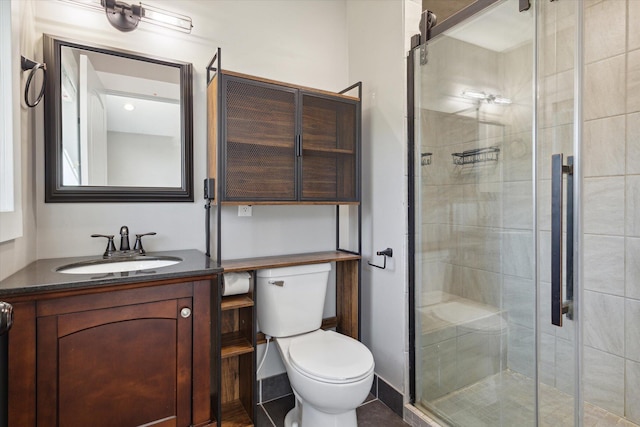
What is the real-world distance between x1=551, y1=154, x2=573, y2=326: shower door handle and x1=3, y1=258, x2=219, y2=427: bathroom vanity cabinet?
1.32m

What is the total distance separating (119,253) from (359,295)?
1.31 m

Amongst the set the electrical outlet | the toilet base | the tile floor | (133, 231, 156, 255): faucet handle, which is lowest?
the tile floor

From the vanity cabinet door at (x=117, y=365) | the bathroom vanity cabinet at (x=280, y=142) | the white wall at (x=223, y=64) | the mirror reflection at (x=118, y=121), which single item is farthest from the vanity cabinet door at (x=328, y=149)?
the vanity cabinet door at (x=117, y=365)

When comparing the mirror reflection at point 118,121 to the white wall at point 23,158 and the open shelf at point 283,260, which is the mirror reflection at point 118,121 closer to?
the white wall at point 23,158

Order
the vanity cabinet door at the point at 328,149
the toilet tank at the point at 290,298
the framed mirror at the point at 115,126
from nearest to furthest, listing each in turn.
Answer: the framed mirror at the point at 115,126 → the toilet tank at the point at 290,298 → the vanity cabinet door at the point at 328,149

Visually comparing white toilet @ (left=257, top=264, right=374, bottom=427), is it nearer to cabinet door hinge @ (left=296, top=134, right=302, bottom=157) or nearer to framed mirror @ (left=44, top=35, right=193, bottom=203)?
cabinet door hinge @ (left=296, top=134, right=302, bottom=157)

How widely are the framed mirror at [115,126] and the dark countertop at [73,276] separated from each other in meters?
0.33

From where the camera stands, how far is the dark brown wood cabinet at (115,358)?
3.60ft

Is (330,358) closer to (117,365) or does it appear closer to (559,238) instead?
(117,365)

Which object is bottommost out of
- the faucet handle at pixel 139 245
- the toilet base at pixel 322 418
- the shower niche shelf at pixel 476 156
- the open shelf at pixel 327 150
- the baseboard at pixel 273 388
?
the baseboard at pixel 273 388

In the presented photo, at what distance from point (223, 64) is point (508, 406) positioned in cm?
223

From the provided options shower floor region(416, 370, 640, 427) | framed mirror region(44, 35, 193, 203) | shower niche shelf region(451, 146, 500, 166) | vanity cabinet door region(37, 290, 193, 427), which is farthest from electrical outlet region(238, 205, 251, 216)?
shower floor region(416, 370, 640, 427)

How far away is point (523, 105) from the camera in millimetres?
1387

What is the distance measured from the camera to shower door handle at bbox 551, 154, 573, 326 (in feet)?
3.82
